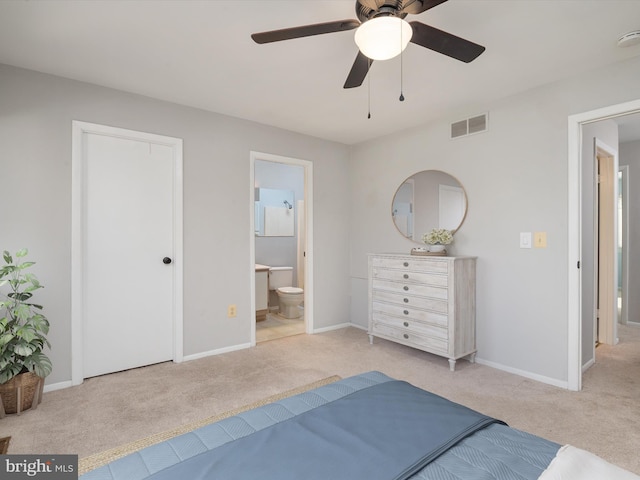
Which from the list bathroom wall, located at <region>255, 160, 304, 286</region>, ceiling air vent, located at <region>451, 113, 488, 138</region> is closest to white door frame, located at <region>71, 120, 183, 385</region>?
bathroom wall, located at <region>255, 160, 304, 286</region>

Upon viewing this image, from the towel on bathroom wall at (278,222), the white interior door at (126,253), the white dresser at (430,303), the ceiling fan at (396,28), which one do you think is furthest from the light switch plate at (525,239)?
the towel on bathroom wall at (278,222)

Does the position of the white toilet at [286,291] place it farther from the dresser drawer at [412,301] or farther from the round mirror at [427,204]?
the round mirror at [427,204]

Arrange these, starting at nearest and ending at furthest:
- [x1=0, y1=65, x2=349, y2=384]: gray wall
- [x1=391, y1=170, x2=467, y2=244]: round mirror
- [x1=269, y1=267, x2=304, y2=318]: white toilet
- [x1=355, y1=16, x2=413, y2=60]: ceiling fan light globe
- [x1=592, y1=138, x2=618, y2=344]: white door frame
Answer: [x1=355, y1=16, x2=413, y2=60]: ceiling fan light globe
[x1=0, y1=65, x2=349, y2=384]: gray wall
[x1=391, y1=170, x2=467, y2=244]: round mirror
[x1=592, y1=138, x2=618, y2=344]: white door frame
[x1=269, y1=267, x2=304, y2=318]: white toilet

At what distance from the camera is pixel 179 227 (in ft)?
10.6

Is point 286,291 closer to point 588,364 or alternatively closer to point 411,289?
point 411,289

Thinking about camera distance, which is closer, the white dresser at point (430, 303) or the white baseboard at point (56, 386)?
the white baseboard at point (56, 386)

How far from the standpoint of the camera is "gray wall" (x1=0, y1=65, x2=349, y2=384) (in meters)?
2.54

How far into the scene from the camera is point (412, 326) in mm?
3338

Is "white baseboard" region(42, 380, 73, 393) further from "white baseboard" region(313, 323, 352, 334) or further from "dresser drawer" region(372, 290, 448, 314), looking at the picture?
"dresser drawer" region(372, 290, 448, 314)

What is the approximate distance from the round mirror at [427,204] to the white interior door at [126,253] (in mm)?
2440

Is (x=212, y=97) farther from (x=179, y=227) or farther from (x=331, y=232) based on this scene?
(x=331, y=232)

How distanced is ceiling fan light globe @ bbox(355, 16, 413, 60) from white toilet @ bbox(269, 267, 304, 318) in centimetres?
380

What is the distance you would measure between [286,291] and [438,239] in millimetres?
2424

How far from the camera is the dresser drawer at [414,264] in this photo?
3100 mm
